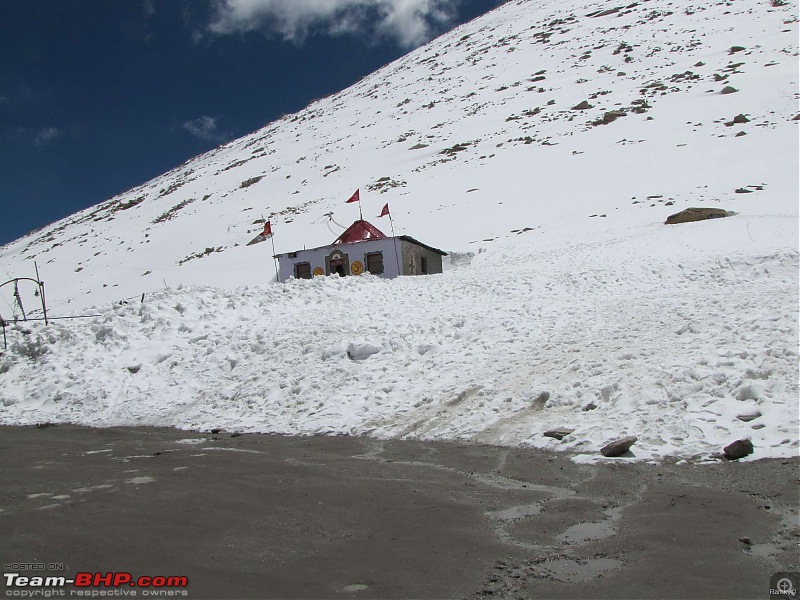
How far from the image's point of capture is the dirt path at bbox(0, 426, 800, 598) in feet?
15.7

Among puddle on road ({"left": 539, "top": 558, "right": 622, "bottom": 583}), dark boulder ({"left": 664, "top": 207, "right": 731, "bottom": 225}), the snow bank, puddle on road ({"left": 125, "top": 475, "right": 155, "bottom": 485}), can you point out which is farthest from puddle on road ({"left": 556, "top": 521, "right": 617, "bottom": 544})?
dark boulder ({"left": 664, "top": 207, "right": 731, "bottom": 225})

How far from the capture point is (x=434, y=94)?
300ft

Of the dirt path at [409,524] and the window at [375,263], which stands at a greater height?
the window at [375,263]

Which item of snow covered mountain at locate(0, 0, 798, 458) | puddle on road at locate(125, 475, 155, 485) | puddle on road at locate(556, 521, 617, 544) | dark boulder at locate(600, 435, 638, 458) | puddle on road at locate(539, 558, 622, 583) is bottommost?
dark boulder at locate(600, 435, 638, 458)

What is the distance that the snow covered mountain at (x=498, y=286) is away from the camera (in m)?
11.2

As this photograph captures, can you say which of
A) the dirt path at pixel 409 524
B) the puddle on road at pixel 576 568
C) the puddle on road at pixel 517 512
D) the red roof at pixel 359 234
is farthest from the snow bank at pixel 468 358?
the red roof at pixel 359 234

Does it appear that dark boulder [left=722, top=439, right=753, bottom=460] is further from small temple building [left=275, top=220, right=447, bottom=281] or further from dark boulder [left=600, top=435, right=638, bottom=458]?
small temple building [left=275, top=220, right=447, bottom=281]

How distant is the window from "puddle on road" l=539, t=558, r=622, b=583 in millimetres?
25954

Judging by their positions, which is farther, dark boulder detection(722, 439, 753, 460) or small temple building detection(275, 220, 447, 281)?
small temple building detection(275, 220, 447, 281)

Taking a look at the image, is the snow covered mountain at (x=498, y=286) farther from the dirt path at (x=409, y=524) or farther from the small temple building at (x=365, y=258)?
the small temple building at (x=365, y=258)

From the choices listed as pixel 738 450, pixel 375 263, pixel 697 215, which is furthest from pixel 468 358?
pixel 697 215

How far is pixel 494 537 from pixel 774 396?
6.34 metres

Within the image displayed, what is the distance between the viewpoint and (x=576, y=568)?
5145 mm

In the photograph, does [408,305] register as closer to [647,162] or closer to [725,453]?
[725,453]
